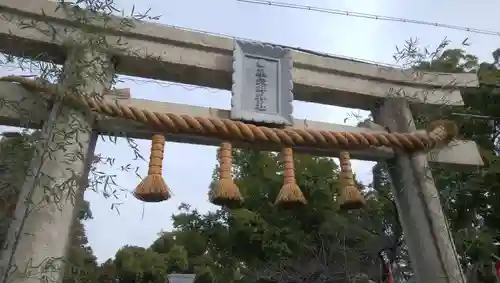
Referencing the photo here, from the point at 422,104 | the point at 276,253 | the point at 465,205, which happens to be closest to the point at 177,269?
the point at 276,253

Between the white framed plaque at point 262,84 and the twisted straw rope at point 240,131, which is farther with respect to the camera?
the white framed plaque at point 262,84

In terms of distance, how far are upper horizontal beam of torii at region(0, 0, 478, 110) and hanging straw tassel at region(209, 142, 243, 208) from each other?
A: 1.99 ft

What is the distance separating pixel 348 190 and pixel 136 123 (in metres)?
1.24

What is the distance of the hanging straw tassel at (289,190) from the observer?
2.52 m

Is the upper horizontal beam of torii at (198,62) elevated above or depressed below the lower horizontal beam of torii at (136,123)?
above

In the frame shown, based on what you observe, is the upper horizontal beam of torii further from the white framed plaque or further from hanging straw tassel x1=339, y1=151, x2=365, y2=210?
hanging straw tassel x1=339, y1=151, x2=365, y2=210

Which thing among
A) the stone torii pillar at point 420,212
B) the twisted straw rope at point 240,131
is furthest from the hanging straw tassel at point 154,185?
the stone torii pillar at point 420,212

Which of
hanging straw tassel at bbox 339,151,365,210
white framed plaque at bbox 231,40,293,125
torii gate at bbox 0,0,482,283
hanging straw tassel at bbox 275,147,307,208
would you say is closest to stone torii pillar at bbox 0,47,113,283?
torii gate at bbox 0,0,482,283

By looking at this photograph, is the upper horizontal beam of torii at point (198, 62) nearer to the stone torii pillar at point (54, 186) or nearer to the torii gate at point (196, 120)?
the torii gate at point (196, 120)

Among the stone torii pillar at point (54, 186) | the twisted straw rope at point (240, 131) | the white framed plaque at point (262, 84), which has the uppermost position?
the white framed plaque at point (262, 84)

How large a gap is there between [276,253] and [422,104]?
5.87 metres

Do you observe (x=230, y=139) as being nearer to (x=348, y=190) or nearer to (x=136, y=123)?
(x=136, y=123)

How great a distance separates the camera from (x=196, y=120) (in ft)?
8.16

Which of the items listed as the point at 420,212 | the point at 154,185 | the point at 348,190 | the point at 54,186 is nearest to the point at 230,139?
the point at 154,185
